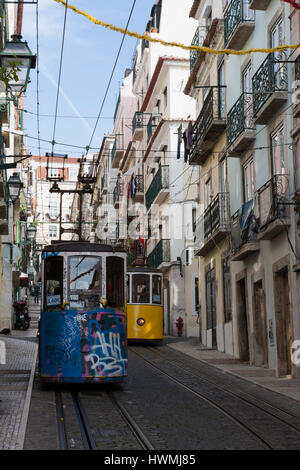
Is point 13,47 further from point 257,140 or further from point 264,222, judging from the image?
point 257,140

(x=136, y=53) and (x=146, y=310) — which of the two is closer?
(x=146, y=310)

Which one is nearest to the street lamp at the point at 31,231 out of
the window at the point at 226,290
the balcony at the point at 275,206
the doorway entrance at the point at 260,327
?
the window at the point at 226,290

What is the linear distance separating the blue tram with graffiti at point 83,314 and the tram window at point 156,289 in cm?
1195

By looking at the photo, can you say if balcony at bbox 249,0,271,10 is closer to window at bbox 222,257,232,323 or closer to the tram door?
window at bbox 222,257,232,323

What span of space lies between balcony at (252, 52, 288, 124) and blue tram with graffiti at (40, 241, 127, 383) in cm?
556

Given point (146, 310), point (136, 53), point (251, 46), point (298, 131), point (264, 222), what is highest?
point (136, 53)

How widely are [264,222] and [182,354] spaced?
6.66m

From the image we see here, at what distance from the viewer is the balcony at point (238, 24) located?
20.7 m

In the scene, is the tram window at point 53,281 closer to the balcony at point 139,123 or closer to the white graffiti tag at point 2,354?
the white graffiti tag at point 2,354

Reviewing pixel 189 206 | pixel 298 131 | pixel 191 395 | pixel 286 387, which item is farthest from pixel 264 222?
pixel 189 206

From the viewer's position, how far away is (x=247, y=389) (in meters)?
15.2

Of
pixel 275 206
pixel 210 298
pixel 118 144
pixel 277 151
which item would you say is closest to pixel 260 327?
pixel 275 206

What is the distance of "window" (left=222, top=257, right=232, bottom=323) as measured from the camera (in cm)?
2412

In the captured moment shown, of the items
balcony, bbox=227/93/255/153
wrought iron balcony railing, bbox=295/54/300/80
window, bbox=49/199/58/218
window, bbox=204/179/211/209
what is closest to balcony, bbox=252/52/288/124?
wrought iron balcony railing, bbox=295/54/300/80
